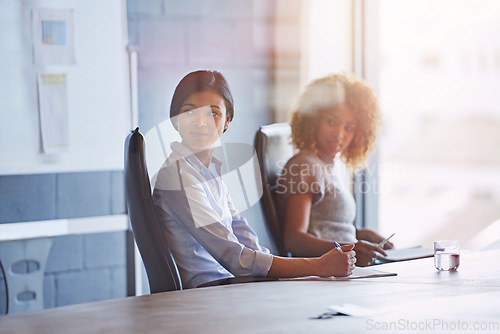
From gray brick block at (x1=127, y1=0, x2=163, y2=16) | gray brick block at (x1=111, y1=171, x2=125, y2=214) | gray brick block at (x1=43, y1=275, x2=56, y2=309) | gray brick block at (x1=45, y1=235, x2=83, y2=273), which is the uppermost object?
gray brick block at (x1=127, y1=0, x2=163, y2=16)

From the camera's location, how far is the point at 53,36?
5.76 ft

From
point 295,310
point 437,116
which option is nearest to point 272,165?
point 295,310

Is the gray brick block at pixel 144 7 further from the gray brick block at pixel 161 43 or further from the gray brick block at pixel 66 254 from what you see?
the gray brick block at pixel 66 254

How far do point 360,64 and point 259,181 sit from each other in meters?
0.94

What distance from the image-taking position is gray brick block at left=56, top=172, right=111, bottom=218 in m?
1.81

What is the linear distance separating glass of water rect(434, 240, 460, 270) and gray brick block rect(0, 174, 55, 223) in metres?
1.18

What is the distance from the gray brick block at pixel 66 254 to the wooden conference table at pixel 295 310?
3.08 feet

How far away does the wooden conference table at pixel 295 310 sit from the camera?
78cm

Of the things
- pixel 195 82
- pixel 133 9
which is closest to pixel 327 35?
pixel 133 9

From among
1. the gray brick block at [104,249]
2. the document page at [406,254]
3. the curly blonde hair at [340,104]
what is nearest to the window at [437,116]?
the curly blonde hair at [340,104]

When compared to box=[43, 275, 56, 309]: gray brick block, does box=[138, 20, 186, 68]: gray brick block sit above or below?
above

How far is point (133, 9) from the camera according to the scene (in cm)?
186

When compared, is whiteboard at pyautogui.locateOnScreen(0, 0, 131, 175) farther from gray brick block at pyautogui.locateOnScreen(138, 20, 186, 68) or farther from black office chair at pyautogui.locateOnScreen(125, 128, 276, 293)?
black office chair at pyautogui.locateOnScreen(125, 128, 276, 293)

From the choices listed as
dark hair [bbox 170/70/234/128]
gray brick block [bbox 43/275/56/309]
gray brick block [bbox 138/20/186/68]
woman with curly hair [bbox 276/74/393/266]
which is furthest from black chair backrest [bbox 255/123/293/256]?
gray brick block [bbox 43/275/56/309]
